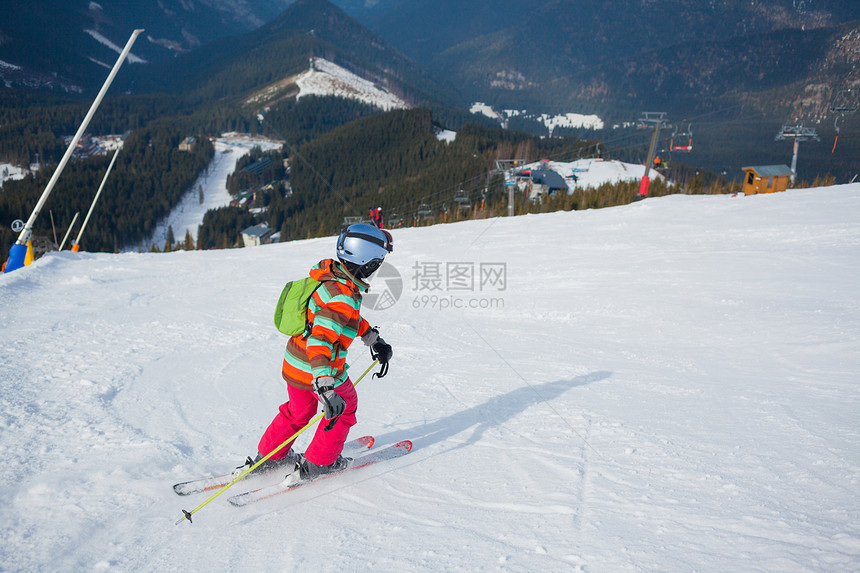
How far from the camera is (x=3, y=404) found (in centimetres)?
453

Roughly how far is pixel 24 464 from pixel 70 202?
399 feet

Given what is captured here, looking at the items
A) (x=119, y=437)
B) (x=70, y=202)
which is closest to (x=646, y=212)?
(x=119, y=437)

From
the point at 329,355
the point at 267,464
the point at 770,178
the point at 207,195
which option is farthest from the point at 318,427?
the point at 207,195

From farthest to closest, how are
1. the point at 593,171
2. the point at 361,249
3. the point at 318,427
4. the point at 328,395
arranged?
the point at 593,171
the point at 318,427
the point at 361,249
the point at 328,395

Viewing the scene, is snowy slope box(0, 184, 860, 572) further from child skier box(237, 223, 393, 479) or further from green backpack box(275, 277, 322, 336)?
green backpack box(275, 277, 322, 336)

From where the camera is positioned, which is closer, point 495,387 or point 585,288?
point 495,387

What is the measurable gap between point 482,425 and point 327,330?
2.13 metres

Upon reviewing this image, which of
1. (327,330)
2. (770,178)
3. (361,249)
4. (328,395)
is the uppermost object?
(770,178)

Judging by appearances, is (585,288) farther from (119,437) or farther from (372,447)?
(119,437)

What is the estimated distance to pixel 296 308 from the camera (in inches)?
139

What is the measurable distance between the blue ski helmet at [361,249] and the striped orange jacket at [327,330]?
81 millimetres

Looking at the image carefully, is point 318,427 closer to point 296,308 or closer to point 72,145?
point 296,308

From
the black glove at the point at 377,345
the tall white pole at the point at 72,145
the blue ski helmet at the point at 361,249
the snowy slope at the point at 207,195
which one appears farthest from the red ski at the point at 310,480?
the snowy slope at the point at 207,195

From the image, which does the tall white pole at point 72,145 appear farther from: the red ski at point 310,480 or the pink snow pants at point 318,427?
the red ski at point 310,480
